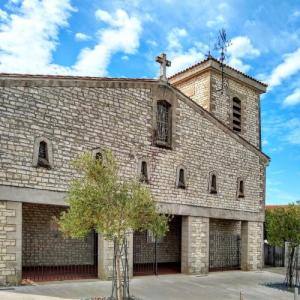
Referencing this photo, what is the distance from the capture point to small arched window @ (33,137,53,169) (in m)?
12.4

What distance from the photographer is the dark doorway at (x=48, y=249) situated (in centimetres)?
1531

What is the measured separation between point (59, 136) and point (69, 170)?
1.14 m

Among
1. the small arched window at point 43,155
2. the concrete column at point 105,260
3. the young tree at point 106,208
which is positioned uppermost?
the small arched window at point 43,155

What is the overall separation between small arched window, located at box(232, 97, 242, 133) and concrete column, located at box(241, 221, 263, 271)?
5.42m

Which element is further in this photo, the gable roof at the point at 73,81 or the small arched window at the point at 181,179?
the small arched window at the point at 181,179

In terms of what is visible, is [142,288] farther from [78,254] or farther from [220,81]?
[220,81]

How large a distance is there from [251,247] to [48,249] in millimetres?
9744

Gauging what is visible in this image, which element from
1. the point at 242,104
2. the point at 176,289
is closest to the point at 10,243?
the point at 176,289

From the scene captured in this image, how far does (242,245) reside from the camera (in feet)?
65.6

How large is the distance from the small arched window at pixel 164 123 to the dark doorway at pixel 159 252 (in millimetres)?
4394

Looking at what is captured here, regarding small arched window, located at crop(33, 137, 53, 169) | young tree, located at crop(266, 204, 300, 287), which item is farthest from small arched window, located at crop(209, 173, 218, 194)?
small arched window, located at crop(33, 137, 53, 169)

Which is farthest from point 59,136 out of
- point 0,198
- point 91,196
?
point 91,196

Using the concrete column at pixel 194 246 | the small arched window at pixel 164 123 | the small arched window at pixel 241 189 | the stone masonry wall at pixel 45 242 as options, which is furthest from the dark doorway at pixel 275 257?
the stone masonry wall at pixel 45 242

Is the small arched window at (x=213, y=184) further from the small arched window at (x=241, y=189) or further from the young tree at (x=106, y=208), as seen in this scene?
the young tree at (x=106, y=208)
